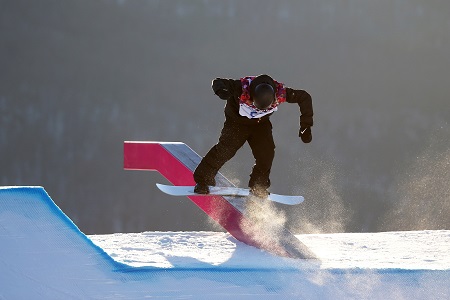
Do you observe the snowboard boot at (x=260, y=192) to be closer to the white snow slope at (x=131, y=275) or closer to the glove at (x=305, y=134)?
the glove at (x=305, y=134)

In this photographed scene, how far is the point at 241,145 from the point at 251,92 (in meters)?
0.52

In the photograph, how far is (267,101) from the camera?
4.41 m

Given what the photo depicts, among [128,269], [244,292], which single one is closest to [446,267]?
[244,292]

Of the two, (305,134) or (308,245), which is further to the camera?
(308,245)

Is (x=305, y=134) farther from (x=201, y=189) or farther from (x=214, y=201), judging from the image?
(x=214, y=201)

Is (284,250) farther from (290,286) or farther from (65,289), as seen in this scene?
(65,289)

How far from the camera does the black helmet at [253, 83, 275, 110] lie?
4387 mm

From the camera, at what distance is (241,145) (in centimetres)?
489

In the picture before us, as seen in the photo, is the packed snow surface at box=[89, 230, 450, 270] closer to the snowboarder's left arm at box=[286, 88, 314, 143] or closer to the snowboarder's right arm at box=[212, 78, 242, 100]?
the snowboarder's left arm at box=[286, 88, 314, 143]

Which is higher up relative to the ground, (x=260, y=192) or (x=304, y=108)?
(x=304, y=108)

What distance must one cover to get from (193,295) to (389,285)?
3.51 feet

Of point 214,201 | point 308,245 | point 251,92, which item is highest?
point 251,92

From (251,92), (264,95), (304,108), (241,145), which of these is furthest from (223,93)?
(304,108)

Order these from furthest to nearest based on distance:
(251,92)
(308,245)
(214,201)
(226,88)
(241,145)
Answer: (308,245) < (214,201) < (241,145) < (226,88) < (251,92)
